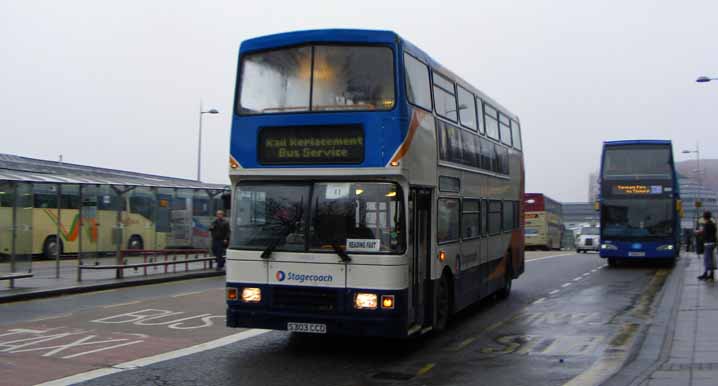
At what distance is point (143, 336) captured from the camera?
11.0m

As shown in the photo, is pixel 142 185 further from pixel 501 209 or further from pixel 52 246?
pixel 501 209

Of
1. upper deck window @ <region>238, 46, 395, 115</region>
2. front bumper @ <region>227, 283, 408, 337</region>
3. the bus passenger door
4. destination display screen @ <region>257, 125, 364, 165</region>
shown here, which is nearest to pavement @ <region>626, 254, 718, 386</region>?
front bumper @ <region>227, 283, 408, 337</region>

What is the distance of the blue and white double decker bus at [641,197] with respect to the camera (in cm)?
2606

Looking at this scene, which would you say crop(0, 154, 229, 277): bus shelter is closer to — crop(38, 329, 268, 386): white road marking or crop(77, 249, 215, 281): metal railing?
crop(77, 249, 215, 281): metal railing

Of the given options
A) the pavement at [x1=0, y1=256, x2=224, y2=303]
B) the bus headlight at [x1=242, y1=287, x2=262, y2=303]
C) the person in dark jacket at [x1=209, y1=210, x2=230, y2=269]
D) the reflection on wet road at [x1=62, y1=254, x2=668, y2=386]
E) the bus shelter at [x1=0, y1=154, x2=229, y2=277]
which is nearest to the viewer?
the reflection on wet road at [x1=62, y1=254, x2=668, y2=386]

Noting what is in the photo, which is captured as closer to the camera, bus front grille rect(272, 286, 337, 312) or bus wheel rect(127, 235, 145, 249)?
bus front grille rect(272, 286, 337, 312)

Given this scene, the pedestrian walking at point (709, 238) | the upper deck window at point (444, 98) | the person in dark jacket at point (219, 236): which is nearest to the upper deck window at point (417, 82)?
the upper deck window at point (444, 98)

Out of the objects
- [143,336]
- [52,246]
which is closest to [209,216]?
[52,246]

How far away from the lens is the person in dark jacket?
73.5 ft

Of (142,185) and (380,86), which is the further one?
(142,185)

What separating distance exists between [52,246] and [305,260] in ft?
70.1

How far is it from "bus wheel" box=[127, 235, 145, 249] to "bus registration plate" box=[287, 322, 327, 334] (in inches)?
734

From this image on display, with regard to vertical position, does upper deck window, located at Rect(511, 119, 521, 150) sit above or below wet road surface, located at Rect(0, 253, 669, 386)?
above

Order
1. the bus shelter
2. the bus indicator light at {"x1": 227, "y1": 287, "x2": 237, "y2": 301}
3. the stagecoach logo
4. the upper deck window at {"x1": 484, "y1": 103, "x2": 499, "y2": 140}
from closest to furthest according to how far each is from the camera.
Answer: the stagecoach logo, the bus indicator light at {"x1": 227, "y1": 287, "x2": 237, "y2": 301}, the upper deck window at {"x1": 484, "y1": 103, "x2": 499, "y2": 140}, the bus shelter
